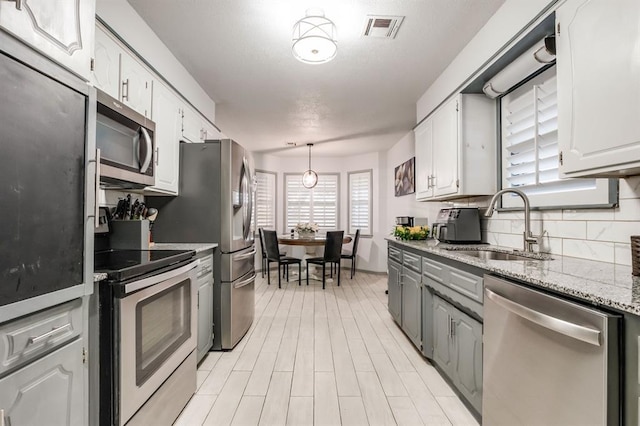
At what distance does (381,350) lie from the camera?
275 cm

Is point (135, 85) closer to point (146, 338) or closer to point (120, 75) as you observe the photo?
point (120, 75)

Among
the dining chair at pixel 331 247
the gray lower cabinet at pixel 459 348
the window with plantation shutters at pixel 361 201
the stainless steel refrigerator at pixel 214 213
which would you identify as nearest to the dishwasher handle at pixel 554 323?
the gray lower cabinet at pixel 459 348

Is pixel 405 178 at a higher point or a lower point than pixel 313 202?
higher

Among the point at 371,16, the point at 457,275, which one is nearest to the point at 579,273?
the point at 457,275

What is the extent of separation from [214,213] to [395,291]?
201 cm

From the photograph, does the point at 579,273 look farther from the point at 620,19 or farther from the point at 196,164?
the point at 196,164

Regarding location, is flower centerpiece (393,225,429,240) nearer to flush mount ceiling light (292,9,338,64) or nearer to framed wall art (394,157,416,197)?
framed wall art (394,157,416,197)

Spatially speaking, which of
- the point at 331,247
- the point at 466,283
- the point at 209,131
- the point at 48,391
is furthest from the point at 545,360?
the point at 331,247

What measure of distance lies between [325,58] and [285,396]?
7.60ft

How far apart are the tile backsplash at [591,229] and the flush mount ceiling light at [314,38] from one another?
1.82 m

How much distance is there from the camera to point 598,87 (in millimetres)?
1306

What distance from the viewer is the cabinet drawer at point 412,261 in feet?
8.39

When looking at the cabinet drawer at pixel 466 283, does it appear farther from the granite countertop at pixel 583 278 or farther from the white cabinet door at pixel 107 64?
the white cabinet door at pixel 107 64

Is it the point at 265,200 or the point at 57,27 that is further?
the point at 265,200
